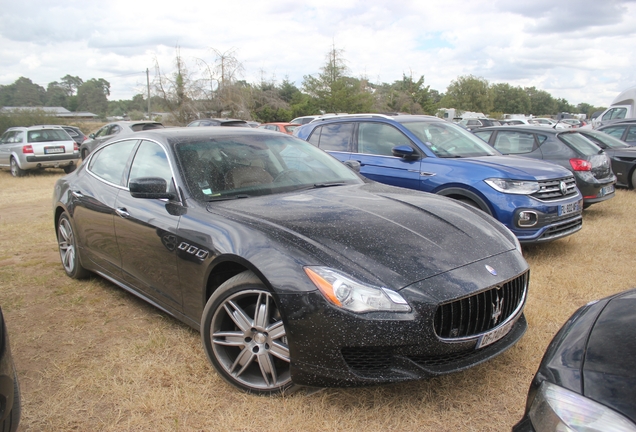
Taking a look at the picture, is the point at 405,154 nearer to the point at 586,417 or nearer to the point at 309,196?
the point at 309,196

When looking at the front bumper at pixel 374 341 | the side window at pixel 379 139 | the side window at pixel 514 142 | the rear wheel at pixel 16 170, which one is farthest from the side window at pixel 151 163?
the rear wheel at pixel 16 170

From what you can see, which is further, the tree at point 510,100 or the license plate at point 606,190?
the tree at point 510,100

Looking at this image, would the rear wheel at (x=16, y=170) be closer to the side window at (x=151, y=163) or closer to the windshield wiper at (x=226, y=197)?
the side window at (x=151, y=163)

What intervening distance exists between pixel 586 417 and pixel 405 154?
4722 millimetres

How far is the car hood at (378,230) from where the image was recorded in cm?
256

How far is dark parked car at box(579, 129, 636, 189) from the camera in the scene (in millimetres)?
10461

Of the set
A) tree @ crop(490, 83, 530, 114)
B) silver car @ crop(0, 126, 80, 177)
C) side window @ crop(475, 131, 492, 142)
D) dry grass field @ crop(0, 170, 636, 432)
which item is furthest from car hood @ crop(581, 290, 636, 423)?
tree @ crop(490, 83, 530, 114)

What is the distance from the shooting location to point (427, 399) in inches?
→ 109

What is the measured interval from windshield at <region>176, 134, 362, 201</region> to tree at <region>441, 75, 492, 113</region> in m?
77.3

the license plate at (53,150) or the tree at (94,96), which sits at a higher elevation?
the tree at (94,96)

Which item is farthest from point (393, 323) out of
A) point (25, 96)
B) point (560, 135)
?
point (25, 96)

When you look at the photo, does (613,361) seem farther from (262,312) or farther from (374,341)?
(262,312)

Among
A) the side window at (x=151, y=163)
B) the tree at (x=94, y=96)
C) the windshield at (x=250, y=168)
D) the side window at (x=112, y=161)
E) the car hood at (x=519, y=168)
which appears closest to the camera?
the windshield at (x=250, y=168)

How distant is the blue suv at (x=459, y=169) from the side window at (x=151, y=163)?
238 cm
